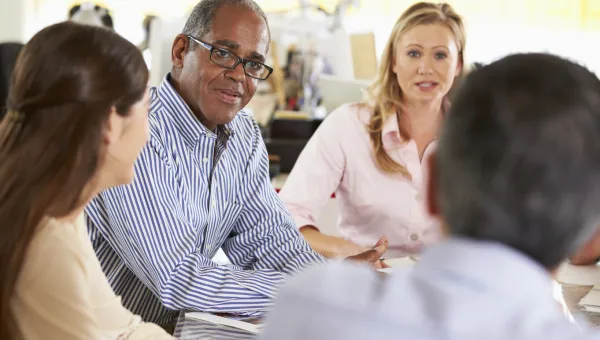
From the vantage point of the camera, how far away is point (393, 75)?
8.33 feet

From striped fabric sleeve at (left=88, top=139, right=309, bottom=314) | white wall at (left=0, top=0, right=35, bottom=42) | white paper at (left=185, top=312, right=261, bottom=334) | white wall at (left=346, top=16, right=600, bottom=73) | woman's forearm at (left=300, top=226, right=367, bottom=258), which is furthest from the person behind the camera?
white wall at (left=0, top=0, right=35, bottom=42)

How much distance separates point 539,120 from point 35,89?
0.76 meters

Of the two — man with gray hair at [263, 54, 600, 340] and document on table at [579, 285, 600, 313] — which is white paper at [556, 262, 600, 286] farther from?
man with gray hair at [263, 54, 600, 340]

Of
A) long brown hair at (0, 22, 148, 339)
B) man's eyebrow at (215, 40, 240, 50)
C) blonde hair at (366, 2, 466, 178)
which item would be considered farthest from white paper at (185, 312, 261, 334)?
blonde hair at (366, 2, 466, 178)

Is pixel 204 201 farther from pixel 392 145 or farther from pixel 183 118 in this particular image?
pixel 392 145

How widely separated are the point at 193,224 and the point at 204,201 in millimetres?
74

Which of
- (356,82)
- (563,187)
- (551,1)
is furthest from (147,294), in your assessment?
(551,1)

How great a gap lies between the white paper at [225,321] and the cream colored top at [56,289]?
10.6 inches

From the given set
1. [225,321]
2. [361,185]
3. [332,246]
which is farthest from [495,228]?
[361,185]

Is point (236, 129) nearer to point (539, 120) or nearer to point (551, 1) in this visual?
point (539, 120)

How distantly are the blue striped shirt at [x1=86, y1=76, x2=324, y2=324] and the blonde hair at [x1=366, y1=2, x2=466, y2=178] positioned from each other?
1.75ft

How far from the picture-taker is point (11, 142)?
3.90 ft

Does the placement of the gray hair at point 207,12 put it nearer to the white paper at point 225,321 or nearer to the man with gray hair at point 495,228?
the white paper at point 225,321

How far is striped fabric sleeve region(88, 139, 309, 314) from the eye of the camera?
1.55 meters
